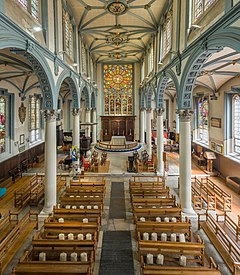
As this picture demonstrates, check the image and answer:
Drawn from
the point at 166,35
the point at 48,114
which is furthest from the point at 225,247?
the point at 166,35

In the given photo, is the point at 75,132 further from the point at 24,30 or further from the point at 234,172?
the point at 234,172

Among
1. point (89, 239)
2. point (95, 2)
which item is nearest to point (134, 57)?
point (95, 2)

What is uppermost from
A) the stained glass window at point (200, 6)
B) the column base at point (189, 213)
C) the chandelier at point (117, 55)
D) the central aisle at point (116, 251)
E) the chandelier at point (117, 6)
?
the chandelier at point (117, 55)

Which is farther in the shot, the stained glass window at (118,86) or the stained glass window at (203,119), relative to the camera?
the stained glass window at (118,86)

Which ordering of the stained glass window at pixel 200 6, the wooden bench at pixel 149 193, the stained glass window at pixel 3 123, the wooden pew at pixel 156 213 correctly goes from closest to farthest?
the stained glass window at pixel 200 6, the wooden pew at pixel 156 213, the wooden bench at pixel 149 193, the stained glass window at pixel 3 123

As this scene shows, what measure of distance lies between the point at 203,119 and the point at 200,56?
13671 millimetres

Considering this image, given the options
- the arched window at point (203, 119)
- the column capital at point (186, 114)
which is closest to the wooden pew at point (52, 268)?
the column capital at point (186, 114)

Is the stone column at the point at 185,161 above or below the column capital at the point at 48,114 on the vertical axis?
below

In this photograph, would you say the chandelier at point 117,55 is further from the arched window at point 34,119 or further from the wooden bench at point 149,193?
→ the wooden bench at point 149,193

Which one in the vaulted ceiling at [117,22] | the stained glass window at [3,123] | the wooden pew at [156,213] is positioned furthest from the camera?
the stained glass window at [3,123]

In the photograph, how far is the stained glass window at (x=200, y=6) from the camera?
29.0ft

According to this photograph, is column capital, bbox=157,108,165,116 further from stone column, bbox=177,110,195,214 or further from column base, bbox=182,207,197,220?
column base, bbox=182,207,197,220

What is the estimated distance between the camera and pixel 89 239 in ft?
24.9

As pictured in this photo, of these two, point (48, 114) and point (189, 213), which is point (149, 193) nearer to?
point (189, 213)
